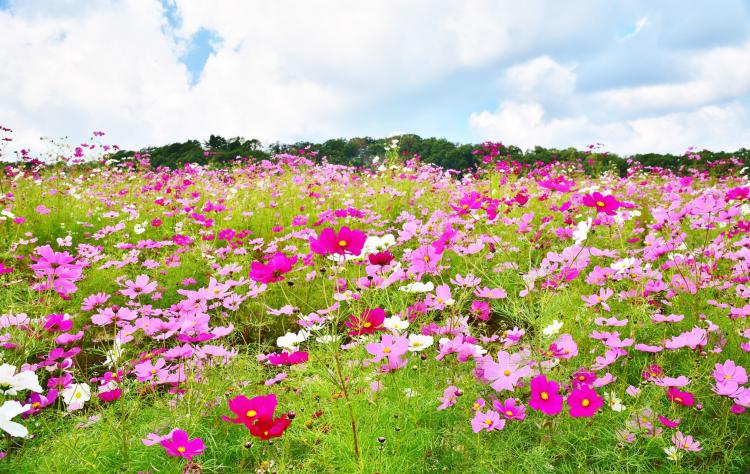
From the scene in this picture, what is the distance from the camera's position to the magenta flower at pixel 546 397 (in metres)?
1.27

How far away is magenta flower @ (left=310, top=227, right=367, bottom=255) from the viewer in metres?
1.16

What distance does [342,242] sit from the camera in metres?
1.18

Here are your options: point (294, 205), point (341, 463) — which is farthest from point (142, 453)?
point (294, 205)

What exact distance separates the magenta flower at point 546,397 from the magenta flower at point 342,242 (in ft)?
2.09

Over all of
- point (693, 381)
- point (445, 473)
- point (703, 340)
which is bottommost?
point (445, 473)

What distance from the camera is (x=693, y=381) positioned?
164 cm

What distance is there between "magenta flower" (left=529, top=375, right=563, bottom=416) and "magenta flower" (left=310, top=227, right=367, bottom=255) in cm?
64

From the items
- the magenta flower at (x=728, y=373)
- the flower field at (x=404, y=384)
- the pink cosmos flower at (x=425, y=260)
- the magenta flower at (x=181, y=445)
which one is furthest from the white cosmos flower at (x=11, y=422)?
the magenta flower at (x=728, y=373)

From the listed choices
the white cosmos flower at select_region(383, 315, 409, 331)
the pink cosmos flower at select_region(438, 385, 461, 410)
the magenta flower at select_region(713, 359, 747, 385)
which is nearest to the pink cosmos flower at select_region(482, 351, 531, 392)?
the pink cosmos flower at select_region(438, 385, 461, 410)

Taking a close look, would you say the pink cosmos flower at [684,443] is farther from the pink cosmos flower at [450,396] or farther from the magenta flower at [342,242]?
the magenta flower at [342,242]

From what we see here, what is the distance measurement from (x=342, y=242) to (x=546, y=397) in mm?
712

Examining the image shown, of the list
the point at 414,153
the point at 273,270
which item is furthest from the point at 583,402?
the point at 414,153

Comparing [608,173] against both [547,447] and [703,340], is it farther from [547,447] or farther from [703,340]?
[547,447]

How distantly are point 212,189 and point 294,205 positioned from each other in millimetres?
1608
